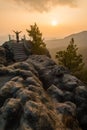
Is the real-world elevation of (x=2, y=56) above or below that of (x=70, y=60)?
above

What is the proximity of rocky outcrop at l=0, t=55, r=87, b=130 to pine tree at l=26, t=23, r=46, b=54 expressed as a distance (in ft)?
42.0

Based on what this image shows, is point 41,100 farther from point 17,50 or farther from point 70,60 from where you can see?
point 70,60

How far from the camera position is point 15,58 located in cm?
4388

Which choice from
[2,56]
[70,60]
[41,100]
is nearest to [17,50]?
[2,56]

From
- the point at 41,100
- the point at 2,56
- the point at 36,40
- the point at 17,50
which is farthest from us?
the point at 36,40

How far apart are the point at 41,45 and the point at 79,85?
2409 cm

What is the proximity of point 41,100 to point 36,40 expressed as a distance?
99.4 ft

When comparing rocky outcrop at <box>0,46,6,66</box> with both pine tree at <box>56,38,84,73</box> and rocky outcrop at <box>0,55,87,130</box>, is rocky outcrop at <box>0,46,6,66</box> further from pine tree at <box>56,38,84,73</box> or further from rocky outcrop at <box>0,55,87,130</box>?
pine tree at <box>56,38,84,73</box>

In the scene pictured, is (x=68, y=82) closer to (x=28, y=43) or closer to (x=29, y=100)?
(x=29, y=100)

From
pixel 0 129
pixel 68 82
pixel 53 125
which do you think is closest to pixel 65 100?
pixel 68 82

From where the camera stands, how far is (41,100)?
25.9 m

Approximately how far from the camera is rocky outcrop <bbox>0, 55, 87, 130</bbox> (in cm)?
2211

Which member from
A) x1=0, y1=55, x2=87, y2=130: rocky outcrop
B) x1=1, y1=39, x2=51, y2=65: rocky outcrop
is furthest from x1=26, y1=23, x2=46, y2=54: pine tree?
x1=0, y1=55, x2=87, y2=130: rocky outcrop

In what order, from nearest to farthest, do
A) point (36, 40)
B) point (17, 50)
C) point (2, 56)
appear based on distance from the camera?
1. point (2, 56)
2. point (17, 50)
3. point (36, 40)
